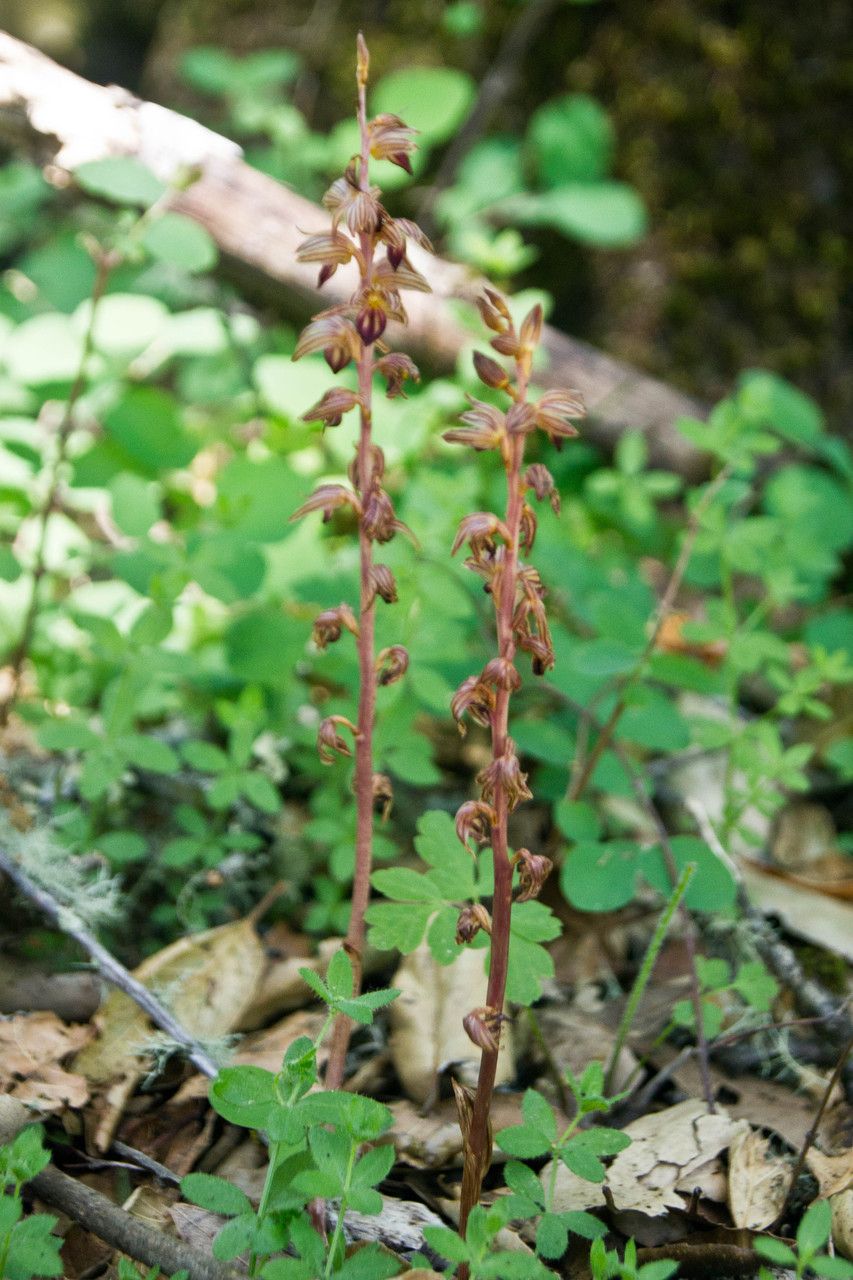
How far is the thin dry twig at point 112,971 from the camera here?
1678 millimetres

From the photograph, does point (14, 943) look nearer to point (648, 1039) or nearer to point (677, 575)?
point (648, 1039)

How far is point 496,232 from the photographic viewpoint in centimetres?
405

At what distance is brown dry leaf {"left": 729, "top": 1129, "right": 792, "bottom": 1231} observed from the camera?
1485 mm

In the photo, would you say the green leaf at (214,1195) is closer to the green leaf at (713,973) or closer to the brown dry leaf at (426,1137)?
the brown dry leaf at (426,1137)

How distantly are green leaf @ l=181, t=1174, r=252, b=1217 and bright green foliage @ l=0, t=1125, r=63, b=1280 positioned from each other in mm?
162

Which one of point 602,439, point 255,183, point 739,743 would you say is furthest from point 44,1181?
point 255,183

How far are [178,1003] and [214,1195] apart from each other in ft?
1.82

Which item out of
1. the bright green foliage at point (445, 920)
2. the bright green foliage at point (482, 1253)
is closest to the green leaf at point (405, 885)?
the bright green foliage at point (445, 920)

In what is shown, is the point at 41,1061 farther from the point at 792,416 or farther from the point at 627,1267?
the point at 792,416

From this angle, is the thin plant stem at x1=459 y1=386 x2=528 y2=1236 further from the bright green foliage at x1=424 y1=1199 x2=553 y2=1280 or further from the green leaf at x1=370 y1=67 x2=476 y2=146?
the green leaf at x1=370 y1=67 x2=476 y2=146

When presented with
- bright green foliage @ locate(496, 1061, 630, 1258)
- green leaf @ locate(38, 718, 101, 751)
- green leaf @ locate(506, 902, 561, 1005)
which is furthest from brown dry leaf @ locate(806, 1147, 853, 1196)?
green leaf @ locate(38, 718, 101, 751)

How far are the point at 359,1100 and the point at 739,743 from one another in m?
1.10

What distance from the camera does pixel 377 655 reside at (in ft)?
7.14

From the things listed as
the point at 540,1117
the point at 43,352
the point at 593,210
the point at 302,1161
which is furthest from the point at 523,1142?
the point at 593,210
